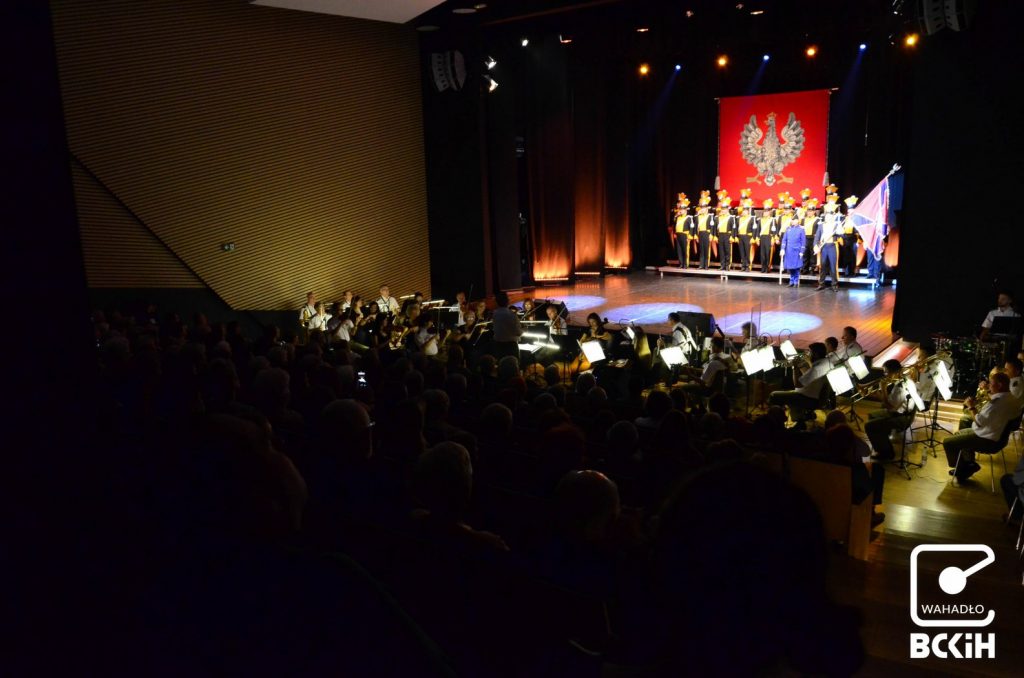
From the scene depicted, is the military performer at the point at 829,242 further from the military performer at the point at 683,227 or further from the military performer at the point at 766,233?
the military performer at the point at 683,227

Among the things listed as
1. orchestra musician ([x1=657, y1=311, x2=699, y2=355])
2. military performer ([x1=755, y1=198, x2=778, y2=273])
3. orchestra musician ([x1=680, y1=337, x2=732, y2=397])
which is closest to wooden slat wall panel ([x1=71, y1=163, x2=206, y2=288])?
orchestra musician ([x1=657, y1=311, x2=699, y2=355])

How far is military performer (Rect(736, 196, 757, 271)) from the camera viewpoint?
16.6 m

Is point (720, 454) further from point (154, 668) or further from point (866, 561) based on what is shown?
point (154, 668)

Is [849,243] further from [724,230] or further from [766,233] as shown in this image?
[724,230]

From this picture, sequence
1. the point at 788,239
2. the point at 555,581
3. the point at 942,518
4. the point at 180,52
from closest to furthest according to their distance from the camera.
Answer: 1. the point at 555,581
2. the point at 942,518
3. the point at 180,52
4. the point at 788,239

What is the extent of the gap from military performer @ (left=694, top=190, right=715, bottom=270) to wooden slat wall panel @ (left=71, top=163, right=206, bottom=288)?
10.7m

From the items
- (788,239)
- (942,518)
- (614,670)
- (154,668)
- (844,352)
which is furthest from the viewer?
(788,239)

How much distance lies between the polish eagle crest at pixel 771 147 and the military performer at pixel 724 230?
3.17ft

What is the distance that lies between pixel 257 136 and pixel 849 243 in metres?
11.5

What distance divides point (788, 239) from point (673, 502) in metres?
15.8

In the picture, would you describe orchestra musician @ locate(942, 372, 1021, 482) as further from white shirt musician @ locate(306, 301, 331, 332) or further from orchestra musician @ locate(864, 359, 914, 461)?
white shirt musician @ locate(306, 301, 331, 332)

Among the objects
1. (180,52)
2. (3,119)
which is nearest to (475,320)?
(180,52)

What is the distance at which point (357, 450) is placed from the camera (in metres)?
3.13

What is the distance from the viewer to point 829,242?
15.1m
